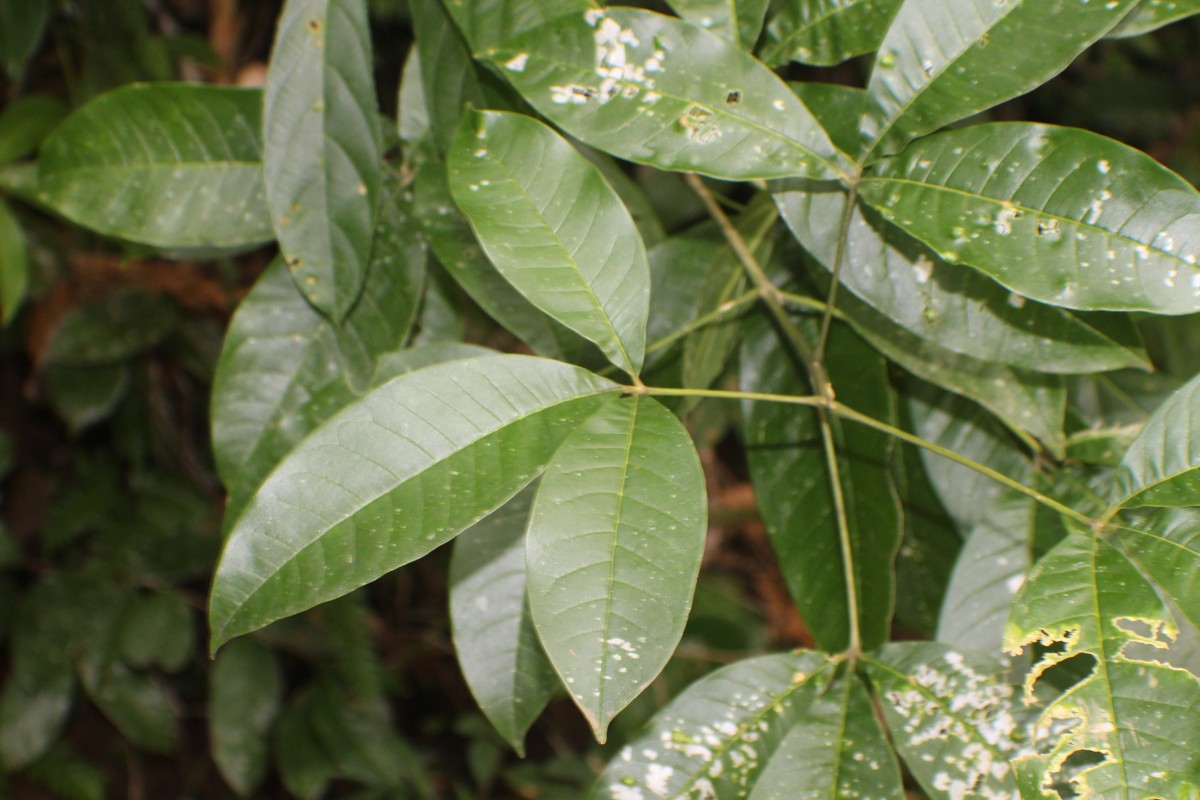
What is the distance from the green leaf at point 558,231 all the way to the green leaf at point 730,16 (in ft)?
0.51

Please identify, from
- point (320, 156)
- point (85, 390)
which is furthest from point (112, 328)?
point (320, 156)

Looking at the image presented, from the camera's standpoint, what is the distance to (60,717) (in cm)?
159

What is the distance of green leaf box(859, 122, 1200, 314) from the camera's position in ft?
1.73

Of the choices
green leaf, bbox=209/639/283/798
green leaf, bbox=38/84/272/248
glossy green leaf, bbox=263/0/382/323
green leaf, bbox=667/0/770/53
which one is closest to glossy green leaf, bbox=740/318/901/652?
green leaf, bbox=667/0/770/53

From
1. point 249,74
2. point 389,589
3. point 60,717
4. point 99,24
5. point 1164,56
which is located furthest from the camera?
point 1164,56

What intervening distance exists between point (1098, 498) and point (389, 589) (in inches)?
65.2

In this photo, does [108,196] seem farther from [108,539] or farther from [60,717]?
[60,717]

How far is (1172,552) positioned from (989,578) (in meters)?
0.22

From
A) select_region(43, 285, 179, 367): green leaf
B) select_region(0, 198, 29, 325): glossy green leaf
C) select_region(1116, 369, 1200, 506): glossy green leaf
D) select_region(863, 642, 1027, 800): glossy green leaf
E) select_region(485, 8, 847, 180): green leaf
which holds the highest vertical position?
select_region(485, 8, 847, 180): green leaf

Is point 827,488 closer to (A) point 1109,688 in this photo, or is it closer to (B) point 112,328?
(A) point 1109,688

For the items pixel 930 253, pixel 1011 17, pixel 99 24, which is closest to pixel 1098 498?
pixel 930 253

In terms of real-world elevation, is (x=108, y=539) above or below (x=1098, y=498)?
below

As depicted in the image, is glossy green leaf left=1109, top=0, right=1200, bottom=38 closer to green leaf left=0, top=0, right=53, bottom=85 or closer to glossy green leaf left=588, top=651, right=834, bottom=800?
glossy green leaf left=588, top=651, right=834, bottom=800

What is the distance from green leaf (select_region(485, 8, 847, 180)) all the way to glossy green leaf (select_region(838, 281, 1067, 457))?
0.17 meters
